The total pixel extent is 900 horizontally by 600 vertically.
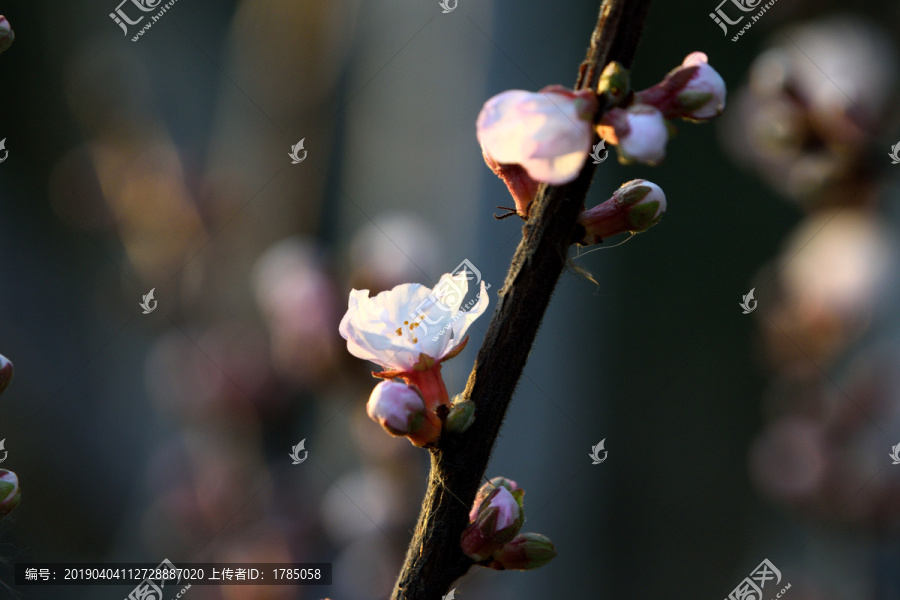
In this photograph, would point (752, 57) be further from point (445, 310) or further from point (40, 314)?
point (40, 314)

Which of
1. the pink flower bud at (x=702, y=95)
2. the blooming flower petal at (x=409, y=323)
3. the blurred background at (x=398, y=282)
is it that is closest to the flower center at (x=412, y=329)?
the blooming flower petal at (x=409, y=323)

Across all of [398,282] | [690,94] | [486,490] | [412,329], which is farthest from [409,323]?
[398,282]

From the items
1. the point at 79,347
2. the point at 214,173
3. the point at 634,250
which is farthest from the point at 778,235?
the point at 79,347

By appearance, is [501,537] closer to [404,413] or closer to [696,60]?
[404,413]

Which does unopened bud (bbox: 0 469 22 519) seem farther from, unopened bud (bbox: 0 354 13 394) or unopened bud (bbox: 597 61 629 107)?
unopened bud (bbox: 597 61 629 107)

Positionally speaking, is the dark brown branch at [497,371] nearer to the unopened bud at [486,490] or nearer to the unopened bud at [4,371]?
the unopened bud at [486,490]

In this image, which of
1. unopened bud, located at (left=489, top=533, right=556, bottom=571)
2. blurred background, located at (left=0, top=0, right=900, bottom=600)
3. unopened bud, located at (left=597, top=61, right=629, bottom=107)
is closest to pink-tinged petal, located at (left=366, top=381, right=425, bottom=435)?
unopened bud, located at (left=489, top=533, right=556, bottom=571)
